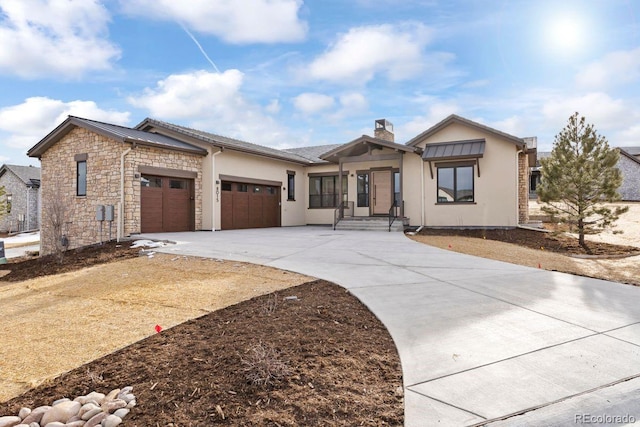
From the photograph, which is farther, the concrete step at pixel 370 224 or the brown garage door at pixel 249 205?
the brown garage door at pixel 249 205

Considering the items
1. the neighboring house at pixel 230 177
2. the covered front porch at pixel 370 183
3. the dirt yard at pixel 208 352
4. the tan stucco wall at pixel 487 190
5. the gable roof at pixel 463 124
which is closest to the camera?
the dirt yard at pixel 208 352

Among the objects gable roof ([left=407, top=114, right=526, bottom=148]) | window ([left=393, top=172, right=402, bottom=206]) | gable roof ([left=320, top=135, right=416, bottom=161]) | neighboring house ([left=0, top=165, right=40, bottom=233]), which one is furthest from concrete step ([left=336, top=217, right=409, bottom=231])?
neighboring house ([left=0, top=165, right=40, bottom=233])

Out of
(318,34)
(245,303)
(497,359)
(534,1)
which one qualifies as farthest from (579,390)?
(318,34)

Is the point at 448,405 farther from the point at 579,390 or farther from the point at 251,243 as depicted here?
the point at 251,243

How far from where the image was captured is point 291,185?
22.2 metres

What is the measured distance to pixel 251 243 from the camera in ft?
39.8

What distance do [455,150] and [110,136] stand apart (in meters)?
14.1

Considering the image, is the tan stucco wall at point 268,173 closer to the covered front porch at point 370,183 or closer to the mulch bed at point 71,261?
the covered front porch at point 370,183

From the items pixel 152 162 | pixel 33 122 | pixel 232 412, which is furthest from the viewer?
pixel 33 122

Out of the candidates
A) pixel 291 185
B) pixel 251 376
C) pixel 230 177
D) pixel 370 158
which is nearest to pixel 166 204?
pixel 230 177

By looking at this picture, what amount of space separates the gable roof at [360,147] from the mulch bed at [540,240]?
397 centimetres

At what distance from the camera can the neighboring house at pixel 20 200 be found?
33531 millimetres

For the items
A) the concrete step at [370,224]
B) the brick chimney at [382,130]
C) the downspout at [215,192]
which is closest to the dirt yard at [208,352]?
the downspout at [215,192]

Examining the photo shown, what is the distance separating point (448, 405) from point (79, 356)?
347 cm
